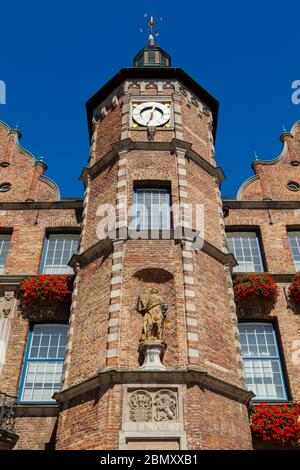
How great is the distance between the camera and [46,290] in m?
15.4

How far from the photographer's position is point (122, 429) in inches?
408

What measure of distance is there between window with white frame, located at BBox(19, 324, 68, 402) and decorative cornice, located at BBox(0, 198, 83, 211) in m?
4.96

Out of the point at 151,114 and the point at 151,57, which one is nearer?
the point at 151,114

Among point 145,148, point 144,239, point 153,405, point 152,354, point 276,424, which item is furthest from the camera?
point 145,148

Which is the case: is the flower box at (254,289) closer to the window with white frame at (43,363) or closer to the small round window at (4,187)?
the window with white frame at (43,363)

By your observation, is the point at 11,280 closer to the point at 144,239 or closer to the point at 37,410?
the point at 37,410

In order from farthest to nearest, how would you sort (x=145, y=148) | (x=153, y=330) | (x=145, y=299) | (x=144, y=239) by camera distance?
(x=145, y=148) → (x=144, y=239) → (x=145, y=299) → (x=153, y=330)

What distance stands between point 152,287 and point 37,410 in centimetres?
441

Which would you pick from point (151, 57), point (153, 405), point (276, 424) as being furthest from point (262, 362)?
point (151, 57)

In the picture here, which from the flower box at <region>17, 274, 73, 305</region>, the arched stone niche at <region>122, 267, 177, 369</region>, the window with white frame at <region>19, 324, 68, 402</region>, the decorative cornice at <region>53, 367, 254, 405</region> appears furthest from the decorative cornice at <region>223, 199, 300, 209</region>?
the decorative cornice at <region>53, 367, 254, 405</region>

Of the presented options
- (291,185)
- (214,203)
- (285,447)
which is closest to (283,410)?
(285,447)

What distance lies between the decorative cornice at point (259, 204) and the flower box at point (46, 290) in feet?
21.6

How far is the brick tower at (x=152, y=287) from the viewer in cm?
1073

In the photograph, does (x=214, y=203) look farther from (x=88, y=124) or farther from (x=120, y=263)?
(x=88, y=124)
